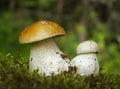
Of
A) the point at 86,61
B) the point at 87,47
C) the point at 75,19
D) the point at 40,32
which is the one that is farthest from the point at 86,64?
the point at 75,19

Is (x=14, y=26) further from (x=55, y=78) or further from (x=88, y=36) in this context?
(x=55, y=78)

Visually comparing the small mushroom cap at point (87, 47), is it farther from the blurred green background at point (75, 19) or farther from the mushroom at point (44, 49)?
the blurred green background at point (75, 19)

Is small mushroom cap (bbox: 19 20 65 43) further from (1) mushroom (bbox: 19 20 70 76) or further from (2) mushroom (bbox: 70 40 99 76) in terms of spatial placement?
(2) mushroom (bbox: 70 40 99 76)

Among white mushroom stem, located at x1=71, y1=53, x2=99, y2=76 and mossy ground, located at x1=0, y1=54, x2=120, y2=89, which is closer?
mossy ground, located at x1=0, y1=54, x2=120, y2=89

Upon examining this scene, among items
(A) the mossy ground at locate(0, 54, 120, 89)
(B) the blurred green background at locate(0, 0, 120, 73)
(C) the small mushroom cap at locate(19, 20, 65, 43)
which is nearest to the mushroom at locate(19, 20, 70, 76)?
(C) the small mushroom cap at locate(19, 20, 65, 43)

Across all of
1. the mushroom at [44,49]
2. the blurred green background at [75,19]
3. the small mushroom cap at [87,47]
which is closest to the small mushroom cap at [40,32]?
the mushroom at [44,49]

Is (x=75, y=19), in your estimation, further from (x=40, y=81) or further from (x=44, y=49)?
(x=40, y=81)
